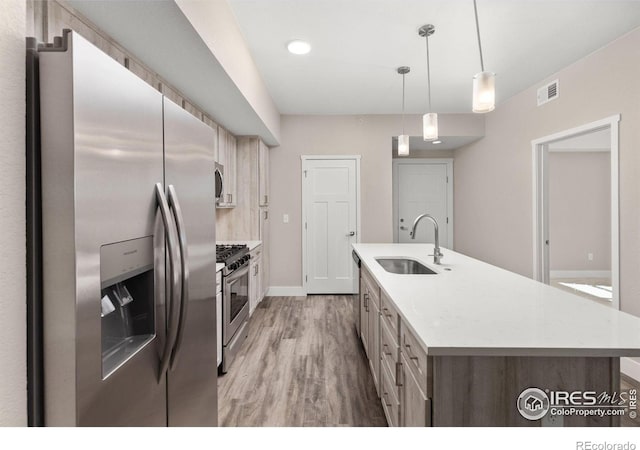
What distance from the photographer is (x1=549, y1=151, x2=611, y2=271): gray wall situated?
6.07 metres

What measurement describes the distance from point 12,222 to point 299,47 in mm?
2713

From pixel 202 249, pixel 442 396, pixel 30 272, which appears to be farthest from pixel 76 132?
pixel 442 396

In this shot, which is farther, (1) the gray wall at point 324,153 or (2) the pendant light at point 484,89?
(1) the gray wall at point 324,153

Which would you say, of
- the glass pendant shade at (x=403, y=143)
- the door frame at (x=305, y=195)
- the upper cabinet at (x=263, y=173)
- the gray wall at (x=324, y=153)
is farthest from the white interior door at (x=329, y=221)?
the glass pendant shade at (x=403, y=143)

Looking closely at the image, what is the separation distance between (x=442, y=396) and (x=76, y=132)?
123 cm

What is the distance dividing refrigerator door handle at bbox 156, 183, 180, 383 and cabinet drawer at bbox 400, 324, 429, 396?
81 cm

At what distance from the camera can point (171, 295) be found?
0.98 metres

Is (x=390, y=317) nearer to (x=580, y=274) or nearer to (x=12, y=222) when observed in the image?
(x=12, y=222)

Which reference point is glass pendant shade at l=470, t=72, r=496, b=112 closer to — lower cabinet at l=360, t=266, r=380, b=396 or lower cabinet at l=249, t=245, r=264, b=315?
lower cabinet at l=360, t=266, r=380, b=396

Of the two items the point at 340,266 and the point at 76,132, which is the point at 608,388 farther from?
the point at 340,266

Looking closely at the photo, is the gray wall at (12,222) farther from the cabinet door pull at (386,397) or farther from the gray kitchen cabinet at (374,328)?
the gray kitchen cabinet at (374,328)

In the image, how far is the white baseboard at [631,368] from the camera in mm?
2576

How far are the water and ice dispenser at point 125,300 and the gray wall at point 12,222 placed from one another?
14 cm

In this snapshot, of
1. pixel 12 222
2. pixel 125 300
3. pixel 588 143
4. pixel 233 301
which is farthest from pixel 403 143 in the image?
pixel 588 143
